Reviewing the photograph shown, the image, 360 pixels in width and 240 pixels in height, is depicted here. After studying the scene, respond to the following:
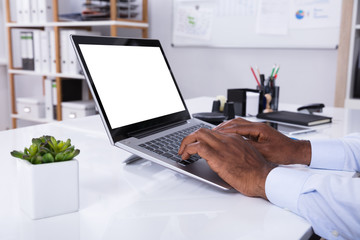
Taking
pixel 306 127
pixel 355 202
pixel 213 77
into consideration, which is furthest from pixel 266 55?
pixel 355 202

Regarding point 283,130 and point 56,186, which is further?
point 283,130

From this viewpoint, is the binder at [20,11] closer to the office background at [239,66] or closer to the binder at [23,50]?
the binder at [23,50]

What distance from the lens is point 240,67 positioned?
8.68 feet

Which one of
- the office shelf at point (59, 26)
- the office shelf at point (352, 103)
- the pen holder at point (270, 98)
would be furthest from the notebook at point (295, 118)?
the office shelf at point (59, 26)

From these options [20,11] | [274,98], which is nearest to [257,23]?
[274,98]

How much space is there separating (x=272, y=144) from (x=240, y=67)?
1.90 m

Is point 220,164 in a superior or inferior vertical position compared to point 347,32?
inferior

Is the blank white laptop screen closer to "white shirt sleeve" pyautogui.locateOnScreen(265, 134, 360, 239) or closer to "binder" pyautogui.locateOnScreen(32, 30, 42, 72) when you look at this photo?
"white shirt sleeve" pyautogui.locateOnScreen(265, 134, 360, 239)

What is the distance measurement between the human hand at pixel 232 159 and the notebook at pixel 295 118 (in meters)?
0.57

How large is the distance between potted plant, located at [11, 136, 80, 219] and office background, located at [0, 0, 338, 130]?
1.73 m

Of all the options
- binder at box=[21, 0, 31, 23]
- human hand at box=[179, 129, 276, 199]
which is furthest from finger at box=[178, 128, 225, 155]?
binder at box=[21, 0, 31, 23]

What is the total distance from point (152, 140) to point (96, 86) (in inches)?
6.5

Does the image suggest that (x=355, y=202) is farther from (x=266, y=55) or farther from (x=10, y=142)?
(x=266, y=55)

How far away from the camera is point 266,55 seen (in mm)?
2520
